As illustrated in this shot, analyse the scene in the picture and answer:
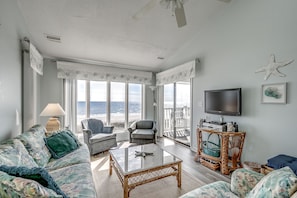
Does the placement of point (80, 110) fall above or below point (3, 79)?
below

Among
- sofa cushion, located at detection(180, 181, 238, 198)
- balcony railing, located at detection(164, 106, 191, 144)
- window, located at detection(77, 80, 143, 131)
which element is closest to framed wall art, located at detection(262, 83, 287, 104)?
sofa cushion, located at detection(180, 181, 238, 198)

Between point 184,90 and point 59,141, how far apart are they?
136 inches

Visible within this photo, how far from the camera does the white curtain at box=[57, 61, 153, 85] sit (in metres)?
3.99

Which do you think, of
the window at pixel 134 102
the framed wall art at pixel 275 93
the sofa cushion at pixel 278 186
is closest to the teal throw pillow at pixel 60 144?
the sofa cushion at pixel 278 186

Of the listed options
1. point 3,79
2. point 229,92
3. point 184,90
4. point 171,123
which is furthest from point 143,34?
point 171,123

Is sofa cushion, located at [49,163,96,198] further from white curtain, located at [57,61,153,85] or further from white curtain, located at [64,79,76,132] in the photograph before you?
white curtain, located at [57,61,153,85]

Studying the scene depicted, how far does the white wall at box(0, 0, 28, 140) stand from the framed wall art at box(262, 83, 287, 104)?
389cm

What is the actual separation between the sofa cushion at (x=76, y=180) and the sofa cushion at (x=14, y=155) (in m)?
0.34

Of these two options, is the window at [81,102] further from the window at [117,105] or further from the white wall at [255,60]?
the white wall at [255,60]

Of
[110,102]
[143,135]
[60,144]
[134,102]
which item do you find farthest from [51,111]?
[134,102]

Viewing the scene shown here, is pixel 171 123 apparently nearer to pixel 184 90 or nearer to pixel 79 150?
pixel 184 90

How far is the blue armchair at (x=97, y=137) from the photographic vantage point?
3.35 metres

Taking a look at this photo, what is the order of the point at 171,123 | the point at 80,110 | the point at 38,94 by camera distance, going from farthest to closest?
the point at 171,123 < the point at 80,110 < the point at 38,94

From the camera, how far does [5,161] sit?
1233mm
